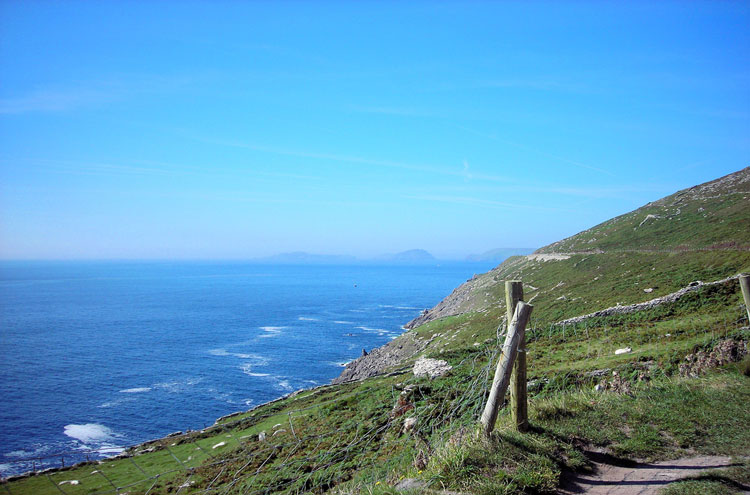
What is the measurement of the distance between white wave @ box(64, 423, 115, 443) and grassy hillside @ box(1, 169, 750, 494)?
12169 mm

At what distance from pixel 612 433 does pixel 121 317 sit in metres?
146

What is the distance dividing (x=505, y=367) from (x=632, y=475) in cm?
247

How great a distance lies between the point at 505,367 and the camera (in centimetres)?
738

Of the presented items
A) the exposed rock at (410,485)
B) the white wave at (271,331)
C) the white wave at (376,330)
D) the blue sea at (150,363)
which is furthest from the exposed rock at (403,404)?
the white wave at (271,331)

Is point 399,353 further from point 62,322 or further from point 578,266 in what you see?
point 62,322

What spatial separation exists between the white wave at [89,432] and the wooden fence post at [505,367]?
4758cm

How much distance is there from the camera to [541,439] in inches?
295

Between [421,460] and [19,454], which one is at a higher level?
[421,460]

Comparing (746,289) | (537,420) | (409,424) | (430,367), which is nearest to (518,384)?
(537,420)

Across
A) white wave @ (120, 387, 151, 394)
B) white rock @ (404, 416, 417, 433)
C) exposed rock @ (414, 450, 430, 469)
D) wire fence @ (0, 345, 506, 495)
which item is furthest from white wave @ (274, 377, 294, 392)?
exposed rock @ (414, 450, 430, 469)

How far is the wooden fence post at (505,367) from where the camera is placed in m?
7.19

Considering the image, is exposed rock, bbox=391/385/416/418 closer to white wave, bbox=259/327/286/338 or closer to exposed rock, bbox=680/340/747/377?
exposed rock, bbox=680/340/747/377

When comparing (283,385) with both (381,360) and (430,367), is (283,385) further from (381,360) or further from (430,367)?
(430,367)

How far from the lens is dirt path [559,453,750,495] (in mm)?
6355
